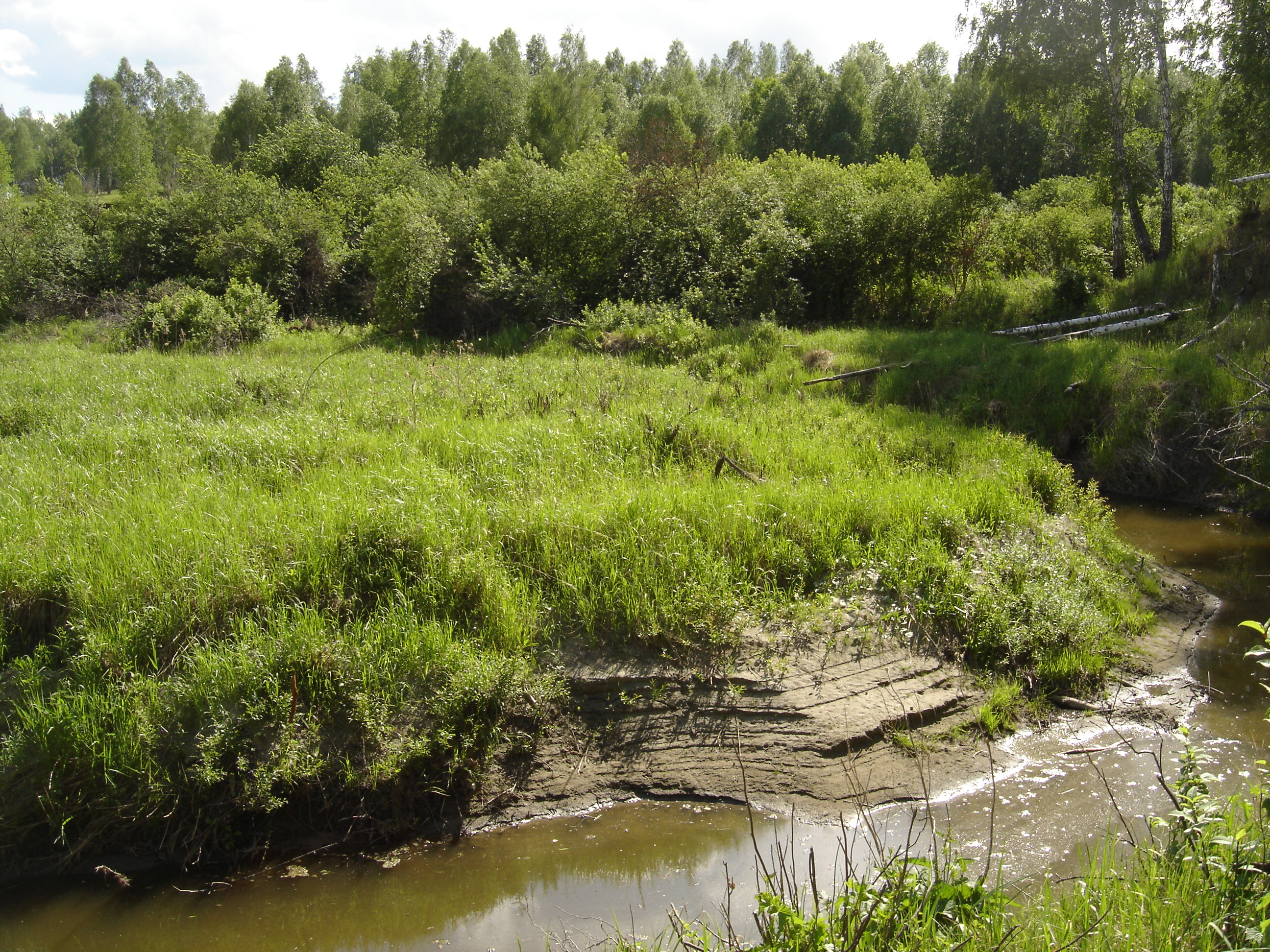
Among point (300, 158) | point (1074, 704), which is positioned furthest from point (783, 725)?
point (300, 158)

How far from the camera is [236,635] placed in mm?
5656

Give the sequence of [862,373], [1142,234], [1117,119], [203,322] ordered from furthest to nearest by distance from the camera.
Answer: [203,322] < [1142,234] < [1117,119] < [862,373]

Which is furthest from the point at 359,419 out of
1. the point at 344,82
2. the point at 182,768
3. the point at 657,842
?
the point at 344,82

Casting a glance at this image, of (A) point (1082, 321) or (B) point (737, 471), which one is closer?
(B) point (737, 471)

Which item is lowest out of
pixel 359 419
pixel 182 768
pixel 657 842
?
pixel 657 842

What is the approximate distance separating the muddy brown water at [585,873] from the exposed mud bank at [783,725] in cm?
16

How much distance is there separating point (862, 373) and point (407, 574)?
9.22m

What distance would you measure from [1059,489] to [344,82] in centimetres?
7327

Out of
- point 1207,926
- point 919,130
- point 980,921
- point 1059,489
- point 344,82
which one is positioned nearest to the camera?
point 1207,926

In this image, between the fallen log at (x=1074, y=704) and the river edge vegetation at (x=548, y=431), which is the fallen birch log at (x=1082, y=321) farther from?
the fallen log at (x=1074, y=704)

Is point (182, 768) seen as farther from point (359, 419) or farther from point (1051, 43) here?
point (1051, 43)

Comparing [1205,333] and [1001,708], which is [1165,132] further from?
[1001,708]

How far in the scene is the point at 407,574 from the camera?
21.0 ft

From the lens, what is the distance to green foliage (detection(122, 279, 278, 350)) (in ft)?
58.2
